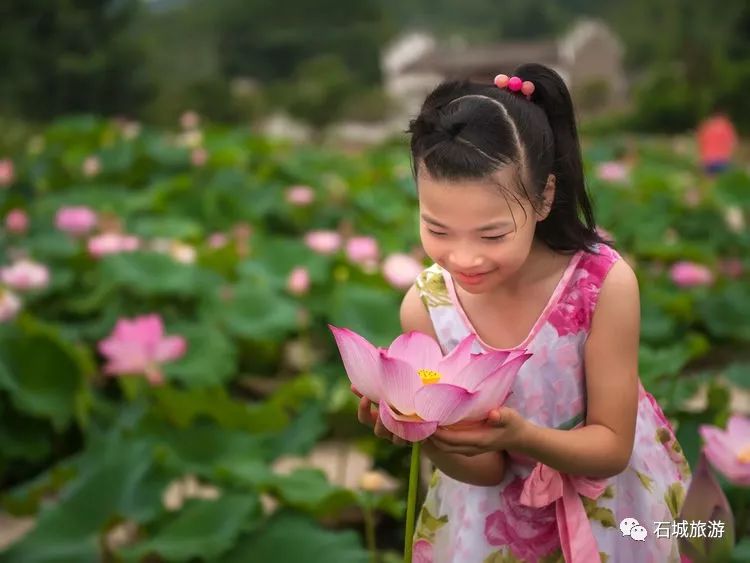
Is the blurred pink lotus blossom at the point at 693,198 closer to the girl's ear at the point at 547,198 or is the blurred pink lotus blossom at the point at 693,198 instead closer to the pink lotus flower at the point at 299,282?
the pink lotus flower at the point at 299,282

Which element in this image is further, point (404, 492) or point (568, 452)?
point (404, 492)

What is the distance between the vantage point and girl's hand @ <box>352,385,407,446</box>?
2.35 ft

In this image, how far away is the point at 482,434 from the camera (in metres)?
0.70

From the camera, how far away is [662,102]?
42.0ft

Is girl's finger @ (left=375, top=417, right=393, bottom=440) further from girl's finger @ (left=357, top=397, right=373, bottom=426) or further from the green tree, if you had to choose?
the green tree

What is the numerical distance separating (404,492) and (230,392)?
111cm

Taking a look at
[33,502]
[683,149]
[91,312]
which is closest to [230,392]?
[91,312]

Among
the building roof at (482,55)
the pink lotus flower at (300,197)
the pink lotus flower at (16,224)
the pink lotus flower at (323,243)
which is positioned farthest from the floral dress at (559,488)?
the building roof at (482,55)

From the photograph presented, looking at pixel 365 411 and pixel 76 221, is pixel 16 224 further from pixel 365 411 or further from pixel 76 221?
pixel 365 411

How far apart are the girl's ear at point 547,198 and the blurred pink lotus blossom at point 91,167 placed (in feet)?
12.1

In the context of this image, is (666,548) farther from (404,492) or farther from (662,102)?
A: (662,102)

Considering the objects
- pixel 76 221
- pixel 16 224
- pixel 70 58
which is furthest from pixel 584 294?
pixel 70 58

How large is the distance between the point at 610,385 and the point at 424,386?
0.69ft

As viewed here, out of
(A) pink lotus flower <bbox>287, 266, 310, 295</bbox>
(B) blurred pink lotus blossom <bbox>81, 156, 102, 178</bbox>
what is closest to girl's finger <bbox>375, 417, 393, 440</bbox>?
(A) pink lotus flower <bbox>287, 266, 310, 295</bbox>
